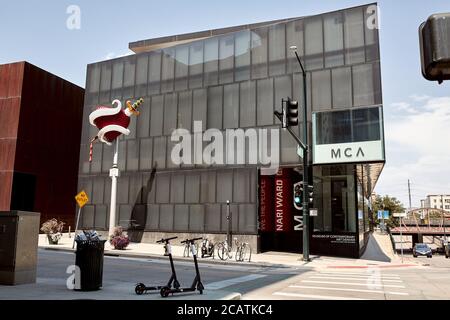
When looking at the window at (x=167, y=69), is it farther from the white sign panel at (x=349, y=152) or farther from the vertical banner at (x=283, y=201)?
the white sign panel at (x=349, y=152)

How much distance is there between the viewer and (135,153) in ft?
115

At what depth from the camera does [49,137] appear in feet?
153

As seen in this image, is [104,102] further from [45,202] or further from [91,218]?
[45,202]

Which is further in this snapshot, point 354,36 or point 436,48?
point 354,36

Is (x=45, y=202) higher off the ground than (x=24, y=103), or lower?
lower

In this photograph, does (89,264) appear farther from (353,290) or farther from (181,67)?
(181,67)

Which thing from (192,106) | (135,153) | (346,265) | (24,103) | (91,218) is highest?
(24,103)

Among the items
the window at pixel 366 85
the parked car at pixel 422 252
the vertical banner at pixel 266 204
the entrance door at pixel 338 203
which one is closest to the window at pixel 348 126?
the window at pixel 366 85

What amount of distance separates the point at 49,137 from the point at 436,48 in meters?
49.0

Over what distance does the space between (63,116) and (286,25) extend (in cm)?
2976

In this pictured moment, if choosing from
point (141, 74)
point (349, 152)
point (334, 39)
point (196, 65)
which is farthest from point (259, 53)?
point (141, 74)
